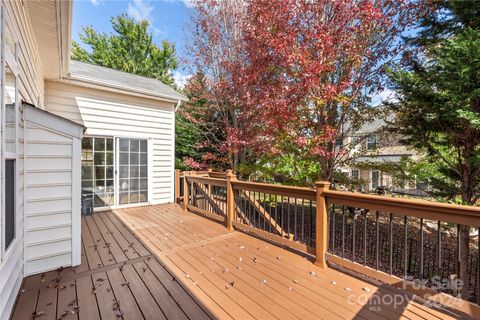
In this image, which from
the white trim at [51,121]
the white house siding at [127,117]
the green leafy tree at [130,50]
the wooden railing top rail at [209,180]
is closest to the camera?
the white trim at [51,121]

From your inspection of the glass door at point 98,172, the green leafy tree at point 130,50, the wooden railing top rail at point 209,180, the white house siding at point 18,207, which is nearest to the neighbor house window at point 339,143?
the wooden railing top rail at point 209,180

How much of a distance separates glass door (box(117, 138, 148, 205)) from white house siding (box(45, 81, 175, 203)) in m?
0.17

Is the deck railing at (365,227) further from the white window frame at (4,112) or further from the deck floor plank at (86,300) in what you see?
the white window frame at (4,112)

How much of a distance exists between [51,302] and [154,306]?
101 centimetres

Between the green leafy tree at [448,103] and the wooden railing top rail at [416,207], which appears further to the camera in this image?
the green leafy tree at [448,103]

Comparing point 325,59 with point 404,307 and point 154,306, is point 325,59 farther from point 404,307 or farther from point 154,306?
point 154,306

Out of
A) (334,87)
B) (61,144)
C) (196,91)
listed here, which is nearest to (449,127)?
(334,87)

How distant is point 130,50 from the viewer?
1773 centimetres

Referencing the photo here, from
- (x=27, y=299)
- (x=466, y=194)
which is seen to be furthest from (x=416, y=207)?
(x=27, y=299)

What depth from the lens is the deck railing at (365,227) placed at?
7.25ft

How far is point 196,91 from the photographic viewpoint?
883 centimetres

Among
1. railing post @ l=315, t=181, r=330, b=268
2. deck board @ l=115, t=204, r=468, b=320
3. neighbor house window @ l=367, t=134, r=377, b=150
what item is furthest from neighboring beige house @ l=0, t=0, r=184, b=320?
neighbor house window @ l=367, t=134, r=377, b=150

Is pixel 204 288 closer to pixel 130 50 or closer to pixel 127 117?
pixel 127 117

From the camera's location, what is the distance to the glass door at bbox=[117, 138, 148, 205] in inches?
244
